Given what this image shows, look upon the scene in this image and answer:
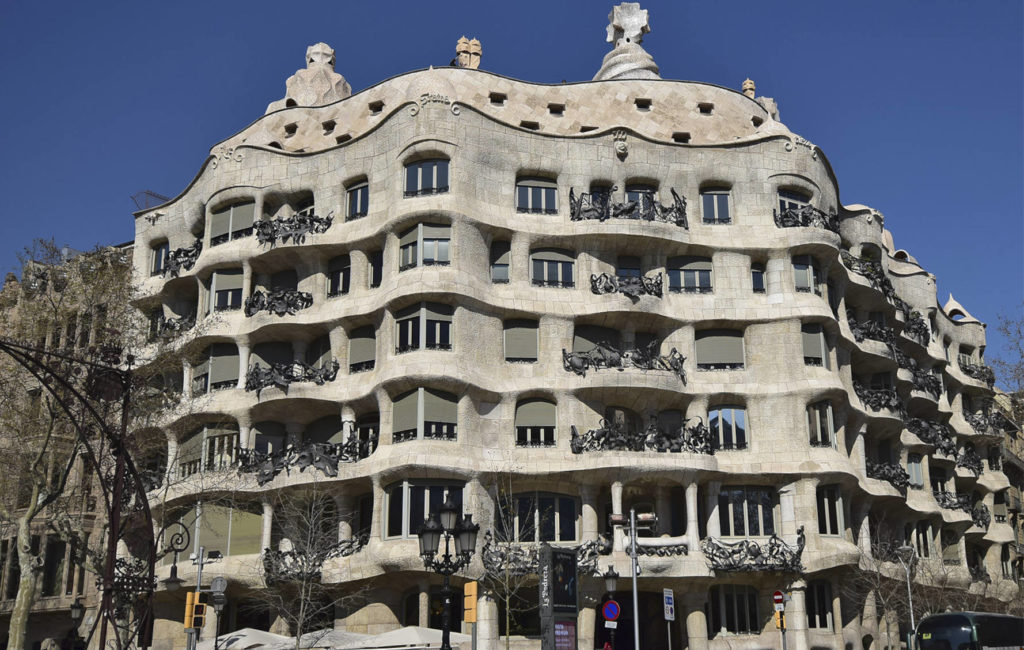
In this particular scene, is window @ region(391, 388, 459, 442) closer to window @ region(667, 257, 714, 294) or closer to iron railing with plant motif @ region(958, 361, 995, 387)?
window @ region(667, 257, 714, 294)

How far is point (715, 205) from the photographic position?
48.2 metres

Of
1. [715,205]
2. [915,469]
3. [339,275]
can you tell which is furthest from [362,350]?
[915,469]

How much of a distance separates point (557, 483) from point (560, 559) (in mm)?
19495

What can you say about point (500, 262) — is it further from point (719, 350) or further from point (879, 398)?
point (879, 398)

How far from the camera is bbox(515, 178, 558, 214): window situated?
46625 mm

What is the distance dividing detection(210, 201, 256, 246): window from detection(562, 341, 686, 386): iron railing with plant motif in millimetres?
14240

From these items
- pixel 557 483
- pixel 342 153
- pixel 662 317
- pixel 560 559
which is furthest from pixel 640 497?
pixel 560 559

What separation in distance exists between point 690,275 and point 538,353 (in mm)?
7353

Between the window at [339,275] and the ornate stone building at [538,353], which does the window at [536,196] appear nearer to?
the ornate stone building at [538,353]

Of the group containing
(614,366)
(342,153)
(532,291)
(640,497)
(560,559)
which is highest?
(342,153)

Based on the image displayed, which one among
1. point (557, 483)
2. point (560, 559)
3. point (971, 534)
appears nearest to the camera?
point (560, 559)

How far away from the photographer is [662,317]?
45594 millimetres

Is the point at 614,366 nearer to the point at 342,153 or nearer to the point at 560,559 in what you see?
the point at 342,153

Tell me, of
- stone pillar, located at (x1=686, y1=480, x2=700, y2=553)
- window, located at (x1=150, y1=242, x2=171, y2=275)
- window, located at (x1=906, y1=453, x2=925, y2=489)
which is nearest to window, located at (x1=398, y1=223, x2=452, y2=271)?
stone pillar, located at (x1=686, y1=480, x2=700, y2=553)
